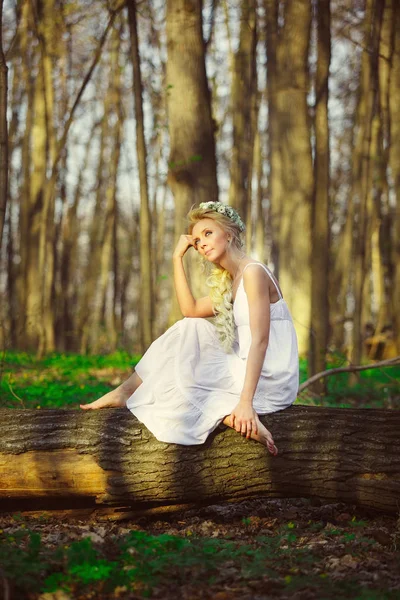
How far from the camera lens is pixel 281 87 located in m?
13.6

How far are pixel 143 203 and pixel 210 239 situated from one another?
187 inches

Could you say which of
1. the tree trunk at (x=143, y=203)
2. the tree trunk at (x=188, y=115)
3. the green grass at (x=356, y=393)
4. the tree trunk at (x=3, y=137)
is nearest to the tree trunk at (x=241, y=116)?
the green grass at (x=356, y=393)

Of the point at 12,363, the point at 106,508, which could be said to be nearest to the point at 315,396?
the point at 106,508

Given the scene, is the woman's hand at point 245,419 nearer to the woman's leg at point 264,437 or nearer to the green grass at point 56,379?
the woman's leg at point 264,437

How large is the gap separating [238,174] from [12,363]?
5.75 m

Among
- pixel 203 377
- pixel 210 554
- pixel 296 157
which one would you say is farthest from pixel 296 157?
pixel 210 554

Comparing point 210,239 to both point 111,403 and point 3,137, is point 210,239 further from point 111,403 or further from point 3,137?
point 3,137

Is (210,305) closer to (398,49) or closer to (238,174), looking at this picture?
(238,174)

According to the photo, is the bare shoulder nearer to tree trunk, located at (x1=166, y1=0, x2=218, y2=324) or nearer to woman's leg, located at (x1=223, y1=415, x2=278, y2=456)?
woman's leg, located at (x1=223, y1=415, x2=278, y2=456)

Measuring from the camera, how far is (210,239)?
4.88 m

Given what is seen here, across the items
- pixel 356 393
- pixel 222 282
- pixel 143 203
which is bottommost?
pixel 356 393

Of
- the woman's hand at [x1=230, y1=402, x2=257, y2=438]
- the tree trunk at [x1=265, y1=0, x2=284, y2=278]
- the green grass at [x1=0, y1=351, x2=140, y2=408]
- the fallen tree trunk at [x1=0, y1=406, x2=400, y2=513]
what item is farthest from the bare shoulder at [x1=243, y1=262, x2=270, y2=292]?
the tree trunk at [x1=265, y1=0, x2=284, y2=278]

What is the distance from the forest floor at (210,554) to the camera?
330cm

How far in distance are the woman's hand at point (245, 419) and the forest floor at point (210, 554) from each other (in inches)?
23.8
